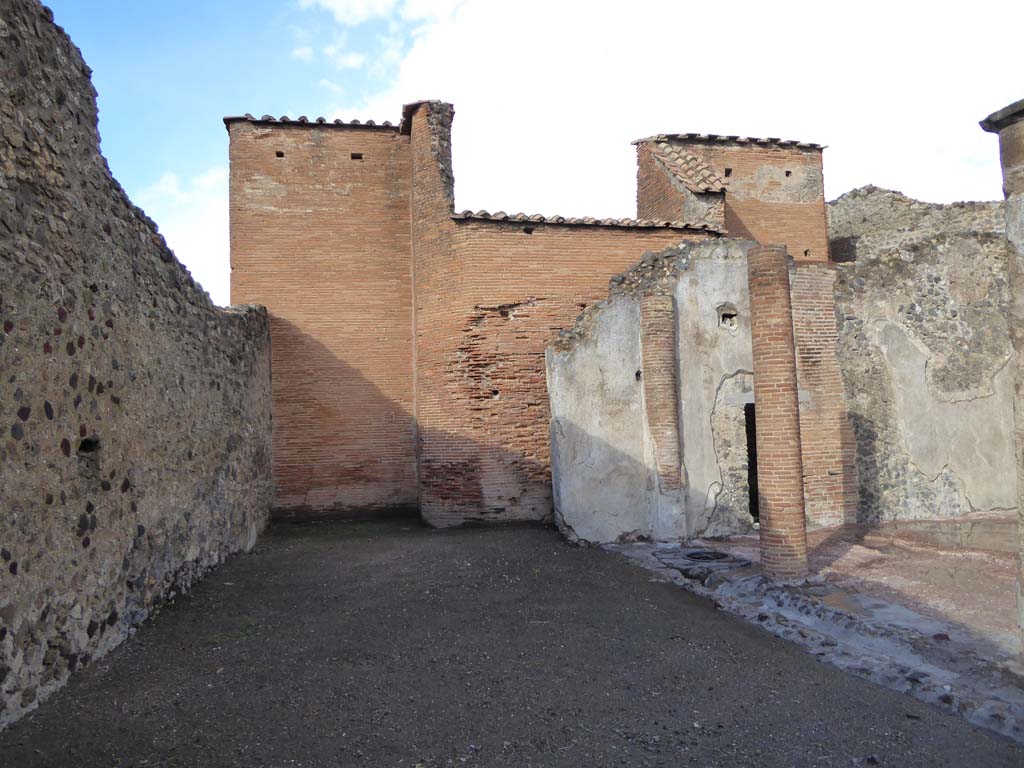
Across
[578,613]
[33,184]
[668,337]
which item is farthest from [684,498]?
[33,184]

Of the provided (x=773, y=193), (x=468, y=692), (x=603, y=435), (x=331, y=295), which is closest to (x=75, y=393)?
(x=468, y=692)

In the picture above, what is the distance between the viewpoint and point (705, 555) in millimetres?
7793

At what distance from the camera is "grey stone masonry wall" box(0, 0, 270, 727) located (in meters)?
3.71

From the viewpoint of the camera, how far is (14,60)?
390 cm

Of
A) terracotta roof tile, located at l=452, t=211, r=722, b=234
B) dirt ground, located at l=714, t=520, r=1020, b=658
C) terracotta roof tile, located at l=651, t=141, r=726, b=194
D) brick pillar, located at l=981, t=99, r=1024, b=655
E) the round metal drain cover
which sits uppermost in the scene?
terracotta roof tile, located at l=651, t=141, r=726, b=194

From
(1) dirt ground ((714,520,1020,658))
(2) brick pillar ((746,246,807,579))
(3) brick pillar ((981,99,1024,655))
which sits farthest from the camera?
(2) brick pillar ((746,246,807,579))

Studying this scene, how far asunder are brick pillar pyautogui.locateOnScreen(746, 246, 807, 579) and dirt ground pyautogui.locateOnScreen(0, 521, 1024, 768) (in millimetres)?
1060

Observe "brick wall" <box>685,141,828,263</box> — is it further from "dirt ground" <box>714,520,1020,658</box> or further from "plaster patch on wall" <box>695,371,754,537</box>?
"dirt ground" <box>714,520,1020,658</box>

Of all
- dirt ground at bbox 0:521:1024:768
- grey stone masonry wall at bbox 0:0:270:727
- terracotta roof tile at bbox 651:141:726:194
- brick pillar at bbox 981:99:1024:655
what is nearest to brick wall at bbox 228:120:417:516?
terracotta roof tile at bbox 651:141:726:194

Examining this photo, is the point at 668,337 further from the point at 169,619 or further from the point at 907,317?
the point at 169,619

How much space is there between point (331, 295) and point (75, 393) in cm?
762

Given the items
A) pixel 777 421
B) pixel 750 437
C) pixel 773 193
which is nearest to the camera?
pixel 777 421

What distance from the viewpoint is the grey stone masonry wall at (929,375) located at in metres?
9.68

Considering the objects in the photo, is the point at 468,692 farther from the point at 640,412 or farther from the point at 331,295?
the point at 331,295
